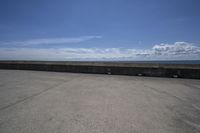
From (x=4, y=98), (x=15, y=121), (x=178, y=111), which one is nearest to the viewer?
(x=15, y=121)

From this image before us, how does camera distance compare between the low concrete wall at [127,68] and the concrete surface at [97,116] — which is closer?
the concrete surface at [97,116]

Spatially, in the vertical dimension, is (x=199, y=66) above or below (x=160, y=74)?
above

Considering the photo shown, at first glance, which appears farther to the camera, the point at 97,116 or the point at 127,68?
the point at 127,68

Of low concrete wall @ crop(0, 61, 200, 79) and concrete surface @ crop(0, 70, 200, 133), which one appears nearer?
concrete surface @ crop(0, 70, 200, 133)

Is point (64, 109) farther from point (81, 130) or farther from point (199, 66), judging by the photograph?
point (199, 66)

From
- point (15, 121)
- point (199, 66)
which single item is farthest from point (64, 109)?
point (199, 66)

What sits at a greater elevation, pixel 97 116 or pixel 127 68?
pixel 127 68

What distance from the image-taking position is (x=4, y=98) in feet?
14.3

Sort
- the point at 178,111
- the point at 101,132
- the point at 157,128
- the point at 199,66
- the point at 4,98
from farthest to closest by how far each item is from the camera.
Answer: the point at 199,66 → the point at 4,98 → the point at 178,111 → the point at 157,128 → the point at 101,132

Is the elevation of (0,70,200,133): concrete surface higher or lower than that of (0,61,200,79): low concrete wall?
lower

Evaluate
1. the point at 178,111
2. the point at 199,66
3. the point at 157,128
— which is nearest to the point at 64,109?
the point at 157,128

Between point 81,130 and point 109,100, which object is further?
point 109,100

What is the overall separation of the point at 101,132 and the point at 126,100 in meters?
2.21

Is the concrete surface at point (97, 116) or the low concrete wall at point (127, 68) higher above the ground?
the low concrete wall at point (127, 68)
